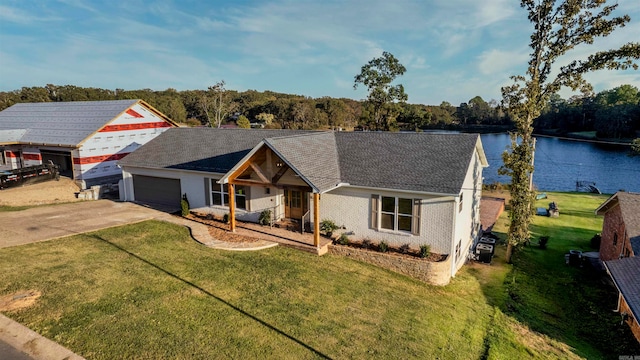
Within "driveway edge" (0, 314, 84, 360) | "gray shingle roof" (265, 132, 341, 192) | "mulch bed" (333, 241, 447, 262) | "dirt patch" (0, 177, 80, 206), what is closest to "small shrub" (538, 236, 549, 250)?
"mulch bed" (333, 241, 447, 262)

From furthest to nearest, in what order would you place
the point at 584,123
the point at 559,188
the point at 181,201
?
the point at 584,123, the point at 559,188, the point at 181,201

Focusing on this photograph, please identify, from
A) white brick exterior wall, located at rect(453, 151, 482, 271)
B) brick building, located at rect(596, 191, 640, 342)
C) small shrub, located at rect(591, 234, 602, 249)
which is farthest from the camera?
small shrub, located at rect(591, 234, 602, 249)

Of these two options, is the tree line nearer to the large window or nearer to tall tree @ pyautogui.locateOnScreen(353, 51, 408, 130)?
tall tree @ pyautogui.locateOnScreen(353, 51, 408, 130)

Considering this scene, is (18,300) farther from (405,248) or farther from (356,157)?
(356,157)

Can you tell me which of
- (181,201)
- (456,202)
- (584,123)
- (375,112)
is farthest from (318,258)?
(584,123)

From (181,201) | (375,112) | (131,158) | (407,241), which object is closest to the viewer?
(407,241)

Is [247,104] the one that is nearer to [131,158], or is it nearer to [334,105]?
[334,105]

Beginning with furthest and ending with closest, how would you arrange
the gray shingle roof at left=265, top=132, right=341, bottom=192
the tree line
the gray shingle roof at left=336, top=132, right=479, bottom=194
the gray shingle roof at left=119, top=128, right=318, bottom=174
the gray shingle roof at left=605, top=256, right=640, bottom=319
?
the tree line
the gray shingle roof at left=119, top=128, right=318, bottom=174
the gray shingle roof at left=265, top=132, right=341, bottom=192
the gray shingle roof at left=336, top=132, right=479, bottom=194
the gray shingle roof at left=605, top=256, right=640, bottom=319
